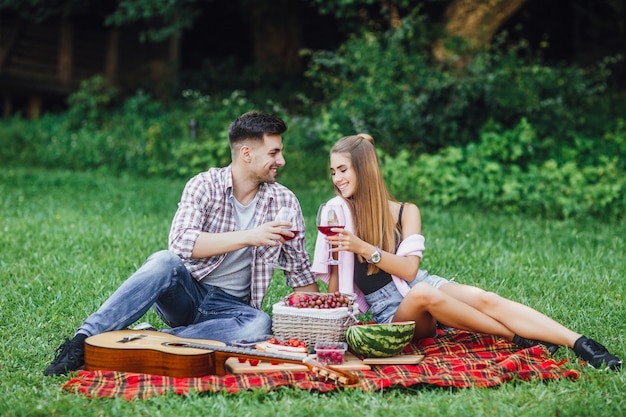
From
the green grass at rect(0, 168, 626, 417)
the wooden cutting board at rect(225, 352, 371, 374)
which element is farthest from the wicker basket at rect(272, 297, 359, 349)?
the green grass at rect(0, 168, 626, 417)

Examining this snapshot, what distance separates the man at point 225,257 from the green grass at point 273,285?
2.11 feet

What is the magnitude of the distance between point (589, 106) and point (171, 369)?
9.97 meters

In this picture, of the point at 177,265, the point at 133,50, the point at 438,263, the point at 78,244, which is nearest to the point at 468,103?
the point at 438,263

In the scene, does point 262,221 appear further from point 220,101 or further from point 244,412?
point 220,101

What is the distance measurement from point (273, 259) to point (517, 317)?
1.41 metres

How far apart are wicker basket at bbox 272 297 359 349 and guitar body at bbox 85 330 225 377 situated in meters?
0.52

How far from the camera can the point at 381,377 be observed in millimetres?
3906

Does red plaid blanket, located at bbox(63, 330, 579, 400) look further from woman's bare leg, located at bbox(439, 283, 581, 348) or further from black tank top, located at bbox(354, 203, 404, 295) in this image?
black tank top, located at bbox(354, 203, 404, 295)

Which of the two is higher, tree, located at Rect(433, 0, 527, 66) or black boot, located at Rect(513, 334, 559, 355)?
tree, located at Rect(433, 0, 527, 66)

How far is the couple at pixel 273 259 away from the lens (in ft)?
14.2

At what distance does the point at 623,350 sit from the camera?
443 centimetres

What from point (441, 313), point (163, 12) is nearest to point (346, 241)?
point (441, 313)

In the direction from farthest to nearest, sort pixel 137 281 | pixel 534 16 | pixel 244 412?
pixel 534 16 < pixel 137 281 < pixel 244 412

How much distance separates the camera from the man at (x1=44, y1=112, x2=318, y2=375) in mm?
4250
